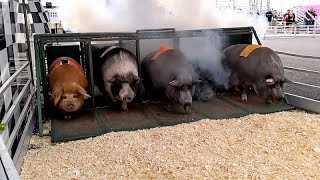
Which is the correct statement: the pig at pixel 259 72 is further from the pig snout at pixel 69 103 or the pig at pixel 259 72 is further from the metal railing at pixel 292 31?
the metal railing at pixel 292 31

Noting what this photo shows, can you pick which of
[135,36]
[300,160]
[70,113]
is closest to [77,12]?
[135,36]

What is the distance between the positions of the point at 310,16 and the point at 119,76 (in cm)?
1472

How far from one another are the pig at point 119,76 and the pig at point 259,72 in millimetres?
1526

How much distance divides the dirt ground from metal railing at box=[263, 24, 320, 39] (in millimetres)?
13218

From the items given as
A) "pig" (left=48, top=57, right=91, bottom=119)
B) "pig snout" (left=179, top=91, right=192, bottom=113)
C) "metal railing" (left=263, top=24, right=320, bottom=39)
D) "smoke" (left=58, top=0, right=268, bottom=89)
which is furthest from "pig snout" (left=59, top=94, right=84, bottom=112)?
"metal railing" (left=263, top=24, right=320, bottom=39)

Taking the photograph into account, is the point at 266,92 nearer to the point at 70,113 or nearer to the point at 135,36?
the point at 135,36

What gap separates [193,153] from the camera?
11.0ft

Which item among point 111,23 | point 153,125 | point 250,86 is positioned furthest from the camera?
point 111,23

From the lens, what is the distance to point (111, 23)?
7883 mm

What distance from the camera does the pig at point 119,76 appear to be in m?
4.77

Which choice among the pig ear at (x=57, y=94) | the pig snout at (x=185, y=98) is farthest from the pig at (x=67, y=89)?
the pig snout at (x=185, y=98)

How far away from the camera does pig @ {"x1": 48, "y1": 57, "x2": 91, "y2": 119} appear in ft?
14.4

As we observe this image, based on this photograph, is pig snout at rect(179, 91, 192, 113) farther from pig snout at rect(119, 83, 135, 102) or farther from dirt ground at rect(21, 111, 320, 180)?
pig snout at rect(119, 83, 135, 102)

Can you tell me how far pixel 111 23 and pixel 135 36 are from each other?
2953 millimetres
